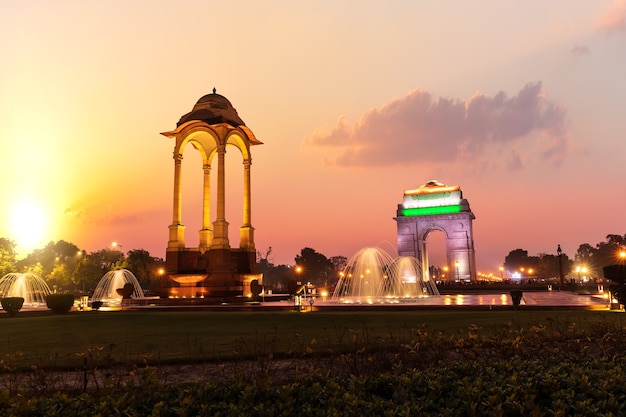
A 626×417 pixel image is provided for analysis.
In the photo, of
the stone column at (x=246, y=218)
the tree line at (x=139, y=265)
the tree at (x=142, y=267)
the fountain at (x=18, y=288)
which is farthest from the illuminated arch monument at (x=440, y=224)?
the fountain at (x=18, y=288)

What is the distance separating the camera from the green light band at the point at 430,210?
100812 mm

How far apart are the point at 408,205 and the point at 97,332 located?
92.9 metres

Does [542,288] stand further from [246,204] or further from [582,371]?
[582,371]

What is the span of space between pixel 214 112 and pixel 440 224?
6853 cm

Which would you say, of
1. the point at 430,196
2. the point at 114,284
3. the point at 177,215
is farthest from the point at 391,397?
the point at 430,196

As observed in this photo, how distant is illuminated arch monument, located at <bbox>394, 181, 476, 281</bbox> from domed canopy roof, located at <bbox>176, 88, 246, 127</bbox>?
6253 cm

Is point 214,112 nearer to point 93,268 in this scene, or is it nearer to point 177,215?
point 177,215

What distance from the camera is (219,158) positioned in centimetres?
4112

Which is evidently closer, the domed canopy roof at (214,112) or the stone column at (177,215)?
the stone column at (177,215)

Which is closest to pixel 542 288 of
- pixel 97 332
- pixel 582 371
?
pixel 97 332

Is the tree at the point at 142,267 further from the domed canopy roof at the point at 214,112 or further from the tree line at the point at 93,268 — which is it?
Answer: the domed canopy roof at the point at 214,112

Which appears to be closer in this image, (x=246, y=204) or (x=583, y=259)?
(x=246, y=204)

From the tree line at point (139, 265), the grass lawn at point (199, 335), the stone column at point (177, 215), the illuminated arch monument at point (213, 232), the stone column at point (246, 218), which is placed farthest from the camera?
the tree line at point (139, 265)

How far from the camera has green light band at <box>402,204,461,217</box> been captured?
10081 cm
